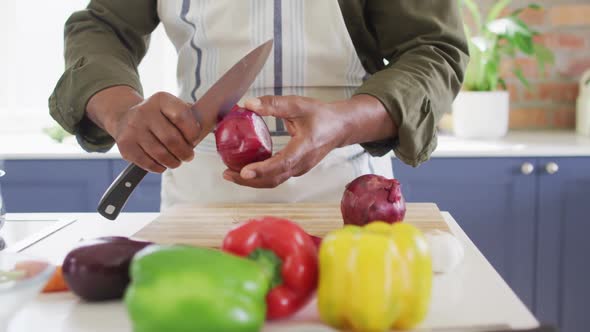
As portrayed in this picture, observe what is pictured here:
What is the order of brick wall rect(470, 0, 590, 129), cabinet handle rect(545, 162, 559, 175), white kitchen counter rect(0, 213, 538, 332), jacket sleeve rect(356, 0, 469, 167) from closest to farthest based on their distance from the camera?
white kitchen counter rect(0, 213, 538, 332) < jacket sleeve rect(356, 0, 469, 167) < cabinet handle rect(545, 162, 559, 175) < brick wall rect(470, 0, 590, 129)

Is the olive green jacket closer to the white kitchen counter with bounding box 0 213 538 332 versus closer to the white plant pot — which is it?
the white kitchen counter with bounding box 0 213 538 332

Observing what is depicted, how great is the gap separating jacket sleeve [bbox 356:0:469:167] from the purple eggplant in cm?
38

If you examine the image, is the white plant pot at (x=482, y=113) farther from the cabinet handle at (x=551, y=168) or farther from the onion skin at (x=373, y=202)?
the onion skin at (x=373, y=202)

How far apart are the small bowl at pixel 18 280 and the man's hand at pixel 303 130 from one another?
25 centimetres

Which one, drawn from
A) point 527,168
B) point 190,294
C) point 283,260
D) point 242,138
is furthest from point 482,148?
point 190,294

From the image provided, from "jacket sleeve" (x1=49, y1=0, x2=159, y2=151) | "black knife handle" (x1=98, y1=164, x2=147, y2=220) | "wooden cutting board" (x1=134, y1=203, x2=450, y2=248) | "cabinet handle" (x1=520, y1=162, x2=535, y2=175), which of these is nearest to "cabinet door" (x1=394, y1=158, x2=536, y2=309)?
"cabinet handle" (x1=520, y1=162, x2=535, y2=175)

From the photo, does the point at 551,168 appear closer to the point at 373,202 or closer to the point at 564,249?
the point at 564,249

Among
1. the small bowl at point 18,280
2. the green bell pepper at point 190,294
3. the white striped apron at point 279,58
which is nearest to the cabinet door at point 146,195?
the white striped apron at point 279,58

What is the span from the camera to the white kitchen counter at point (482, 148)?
179 cm

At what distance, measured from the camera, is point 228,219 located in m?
1.02

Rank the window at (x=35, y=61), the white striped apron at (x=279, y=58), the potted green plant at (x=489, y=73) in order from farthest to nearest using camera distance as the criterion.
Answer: the window at (x=35, y=61)
the potted green plant at (x=489, y=73)
the white striped apron at (x=279, y=58)

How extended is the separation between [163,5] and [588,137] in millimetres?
1399

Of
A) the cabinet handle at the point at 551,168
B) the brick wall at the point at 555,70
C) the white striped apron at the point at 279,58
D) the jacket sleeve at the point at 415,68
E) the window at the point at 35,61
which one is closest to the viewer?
the jacket sleeve at the point at 415,68

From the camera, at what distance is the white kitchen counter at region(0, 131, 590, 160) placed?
5.86ft
